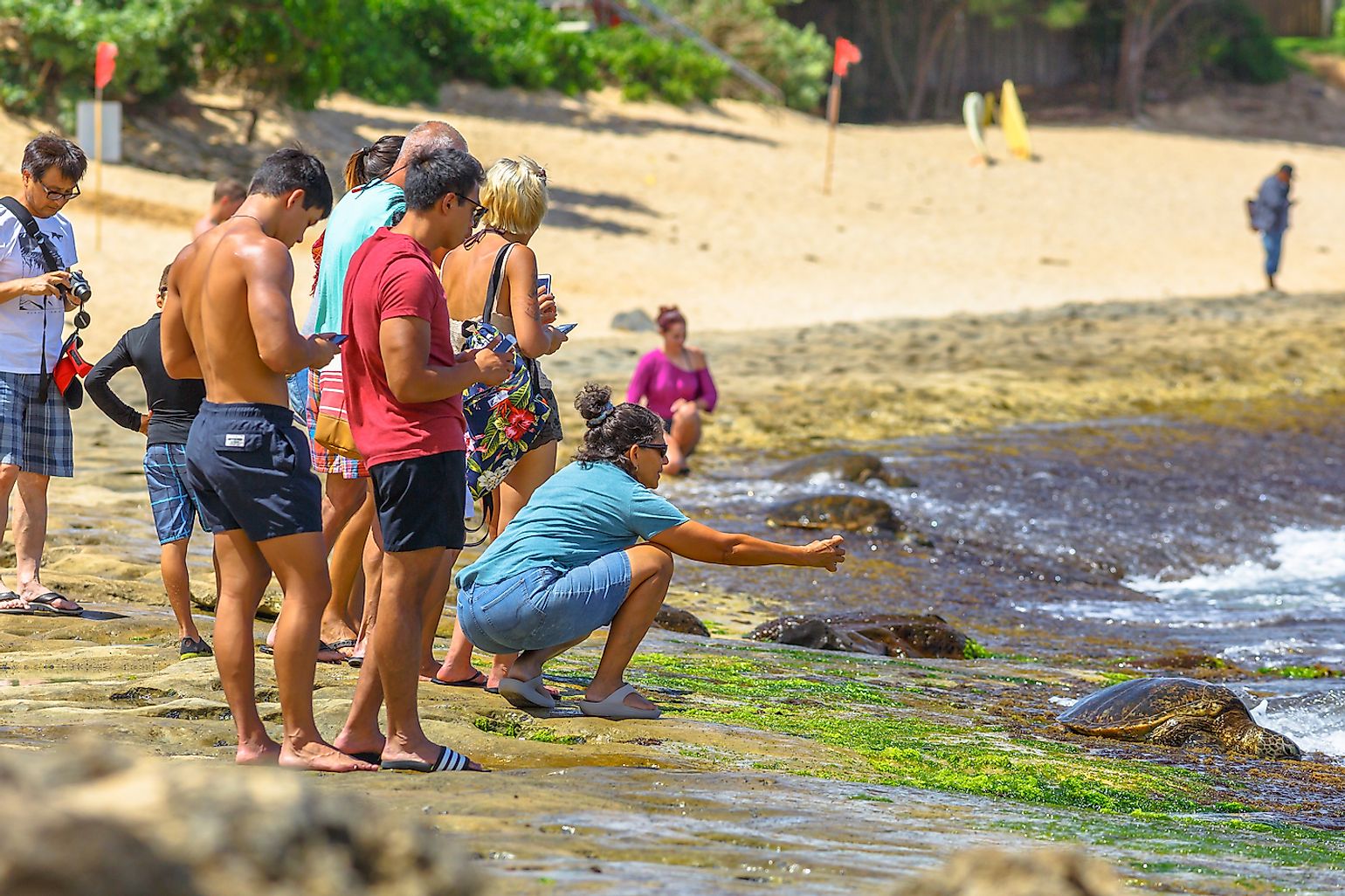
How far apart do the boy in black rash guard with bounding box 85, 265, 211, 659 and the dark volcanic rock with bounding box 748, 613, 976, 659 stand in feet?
8.85

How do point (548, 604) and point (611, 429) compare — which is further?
point (611, 429)

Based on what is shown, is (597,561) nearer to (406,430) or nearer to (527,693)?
(527,693)

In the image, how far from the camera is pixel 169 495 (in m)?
5.64

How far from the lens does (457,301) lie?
530 centimetres

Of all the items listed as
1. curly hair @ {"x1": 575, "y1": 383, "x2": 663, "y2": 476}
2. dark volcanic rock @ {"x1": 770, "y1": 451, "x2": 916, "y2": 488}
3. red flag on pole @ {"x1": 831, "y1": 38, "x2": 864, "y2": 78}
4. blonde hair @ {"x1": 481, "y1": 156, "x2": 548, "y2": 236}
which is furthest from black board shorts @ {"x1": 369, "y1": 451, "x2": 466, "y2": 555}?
red flag on pole @ {"x1": 831, "y1": 38, "x2": 864, "y2": 78}

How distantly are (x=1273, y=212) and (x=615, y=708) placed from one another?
1842 centimetres

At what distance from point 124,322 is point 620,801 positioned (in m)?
11.6

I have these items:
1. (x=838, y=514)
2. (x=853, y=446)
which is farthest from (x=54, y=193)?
(x=853, y=446)

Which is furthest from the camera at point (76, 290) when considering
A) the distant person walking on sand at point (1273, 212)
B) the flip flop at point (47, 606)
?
the distant person walking on sand at point (1273, 212)

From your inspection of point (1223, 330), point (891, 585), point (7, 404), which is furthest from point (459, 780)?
point (1223, 330)

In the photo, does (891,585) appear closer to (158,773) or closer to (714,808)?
(714,808)

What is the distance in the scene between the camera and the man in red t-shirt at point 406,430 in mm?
4227

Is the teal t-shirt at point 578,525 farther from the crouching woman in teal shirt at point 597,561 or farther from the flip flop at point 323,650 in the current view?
the flip flop at point 323,650

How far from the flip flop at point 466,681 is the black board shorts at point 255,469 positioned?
123 cm
